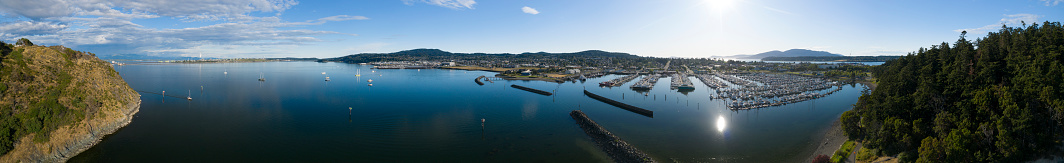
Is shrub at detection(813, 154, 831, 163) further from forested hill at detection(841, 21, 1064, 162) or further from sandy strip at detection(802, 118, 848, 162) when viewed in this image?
forested hill at detection(841, 21, 1064, 162)

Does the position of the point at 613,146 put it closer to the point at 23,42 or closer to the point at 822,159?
the point at 822,159

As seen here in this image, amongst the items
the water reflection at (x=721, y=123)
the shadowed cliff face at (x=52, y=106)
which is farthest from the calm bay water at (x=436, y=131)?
the shadowed cliff face at (x=52, y=106)

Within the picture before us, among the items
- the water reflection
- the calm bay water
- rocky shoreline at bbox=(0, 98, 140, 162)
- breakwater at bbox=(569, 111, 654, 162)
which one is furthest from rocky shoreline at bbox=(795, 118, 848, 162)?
rocky shoreline at bbox=(0, 98, 140, 162)

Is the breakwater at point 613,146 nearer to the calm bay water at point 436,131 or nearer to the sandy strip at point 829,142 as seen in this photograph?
the calm bay water at point 436,131

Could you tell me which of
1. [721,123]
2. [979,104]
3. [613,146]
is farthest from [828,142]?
[613,146]

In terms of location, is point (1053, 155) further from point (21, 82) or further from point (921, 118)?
point (21, 82)

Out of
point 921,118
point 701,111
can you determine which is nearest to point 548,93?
point 701,111
